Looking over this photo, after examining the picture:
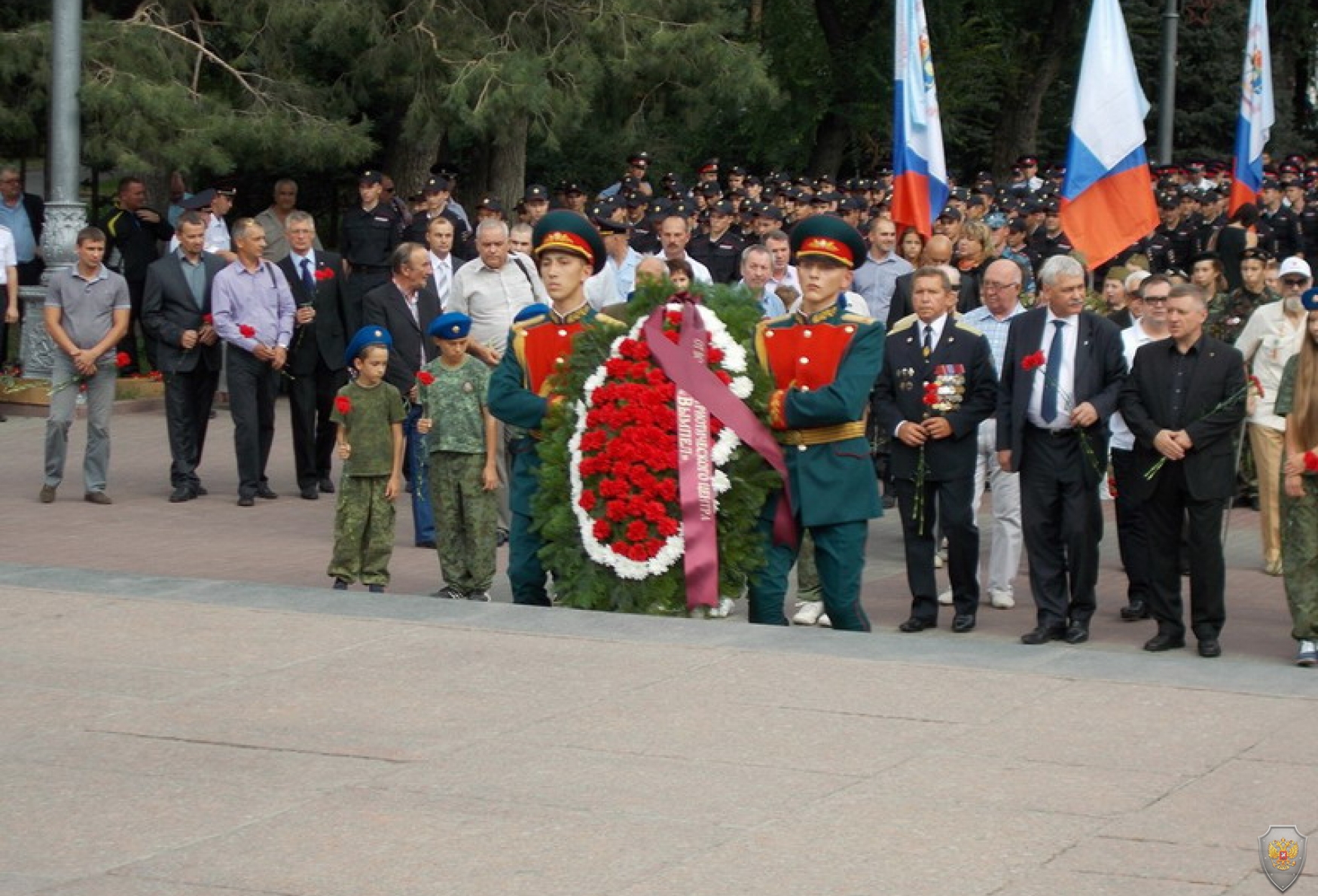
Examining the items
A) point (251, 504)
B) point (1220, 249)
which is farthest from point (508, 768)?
point (1220, 249)

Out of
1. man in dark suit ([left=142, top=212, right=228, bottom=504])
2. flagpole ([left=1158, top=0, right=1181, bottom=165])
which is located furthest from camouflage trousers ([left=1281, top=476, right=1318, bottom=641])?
flagpole ([left=1158, top=0, right=1181, bottom=165])

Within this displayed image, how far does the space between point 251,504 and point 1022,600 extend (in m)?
5.46

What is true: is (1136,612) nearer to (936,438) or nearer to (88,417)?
(936,438)

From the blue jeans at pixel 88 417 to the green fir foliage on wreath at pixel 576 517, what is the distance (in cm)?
568

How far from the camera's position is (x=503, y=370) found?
9.97 metres


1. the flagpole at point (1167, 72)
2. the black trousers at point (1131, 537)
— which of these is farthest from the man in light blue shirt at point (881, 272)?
the flagpole at point (1167, 72)

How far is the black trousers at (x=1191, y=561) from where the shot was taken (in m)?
9.97

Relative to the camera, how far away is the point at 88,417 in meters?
14.4

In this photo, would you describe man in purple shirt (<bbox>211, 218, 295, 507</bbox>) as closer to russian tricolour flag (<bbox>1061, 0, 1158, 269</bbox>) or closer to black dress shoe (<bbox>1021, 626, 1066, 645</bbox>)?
russian tricolour flag (<bbox>1061, 0, 1158, 269</bbox>)

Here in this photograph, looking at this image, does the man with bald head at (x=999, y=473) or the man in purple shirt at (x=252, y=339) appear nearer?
the man with bald head at (x=999, y=473)

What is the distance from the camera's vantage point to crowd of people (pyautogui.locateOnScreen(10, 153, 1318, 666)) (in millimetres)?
9695

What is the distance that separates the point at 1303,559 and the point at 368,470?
4.74 meters

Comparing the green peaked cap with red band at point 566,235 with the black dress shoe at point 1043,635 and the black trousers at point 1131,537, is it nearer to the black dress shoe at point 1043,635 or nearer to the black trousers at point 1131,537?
the black dress shoe at point 1043,635

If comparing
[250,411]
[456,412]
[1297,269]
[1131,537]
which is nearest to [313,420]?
[250,411]
